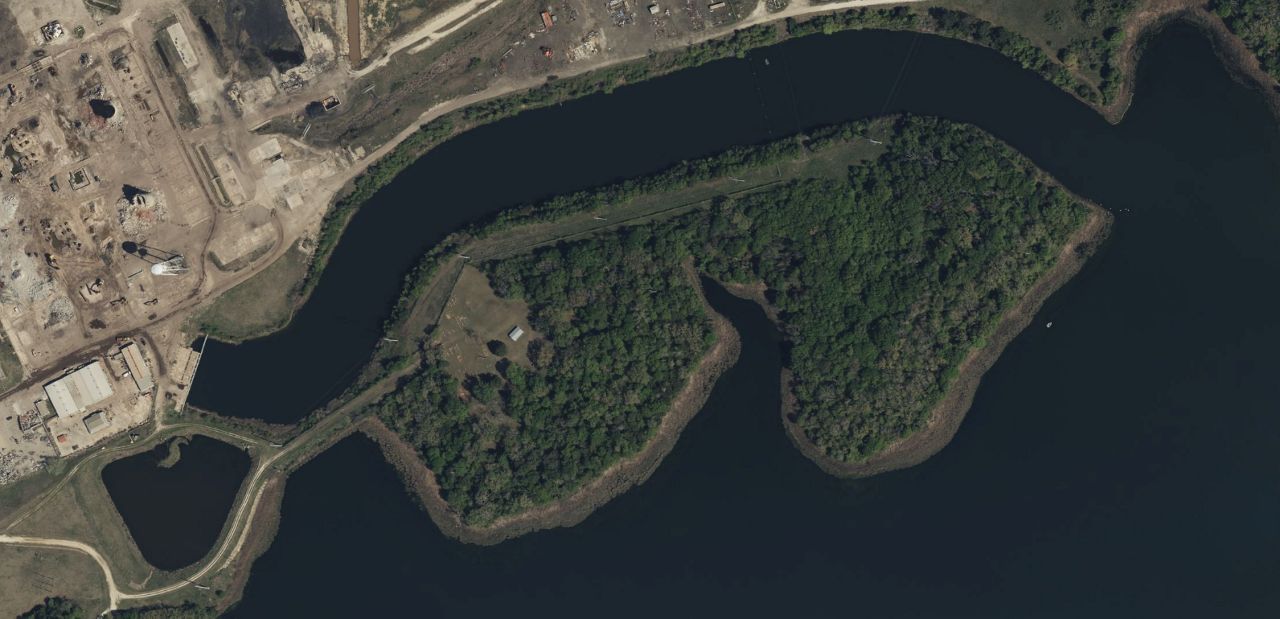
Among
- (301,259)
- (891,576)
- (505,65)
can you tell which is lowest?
(891,576)

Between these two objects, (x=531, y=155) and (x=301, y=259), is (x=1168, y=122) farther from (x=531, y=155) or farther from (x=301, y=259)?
(x=301, y=259)

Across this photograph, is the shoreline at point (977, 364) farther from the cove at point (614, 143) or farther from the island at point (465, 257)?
the cove at point (614, 143)

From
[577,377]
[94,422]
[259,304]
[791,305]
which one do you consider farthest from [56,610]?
[791,305]

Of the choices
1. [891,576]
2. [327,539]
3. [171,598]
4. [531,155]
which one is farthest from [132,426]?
[891,576]

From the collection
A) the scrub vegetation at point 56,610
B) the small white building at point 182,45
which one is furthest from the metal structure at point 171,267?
the scrub vegetation at point 56,610

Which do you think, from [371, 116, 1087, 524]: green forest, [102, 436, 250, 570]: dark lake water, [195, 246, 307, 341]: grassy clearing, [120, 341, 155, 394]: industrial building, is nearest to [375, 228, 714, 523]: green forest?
[371, 116, 1087, 524]: green forest

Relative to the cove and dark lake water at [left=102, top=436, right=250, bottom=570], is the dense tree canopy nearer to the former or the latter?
the cove

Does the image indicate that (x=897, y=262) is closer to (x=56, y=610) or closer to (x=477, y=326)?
(x=477, y=326)
